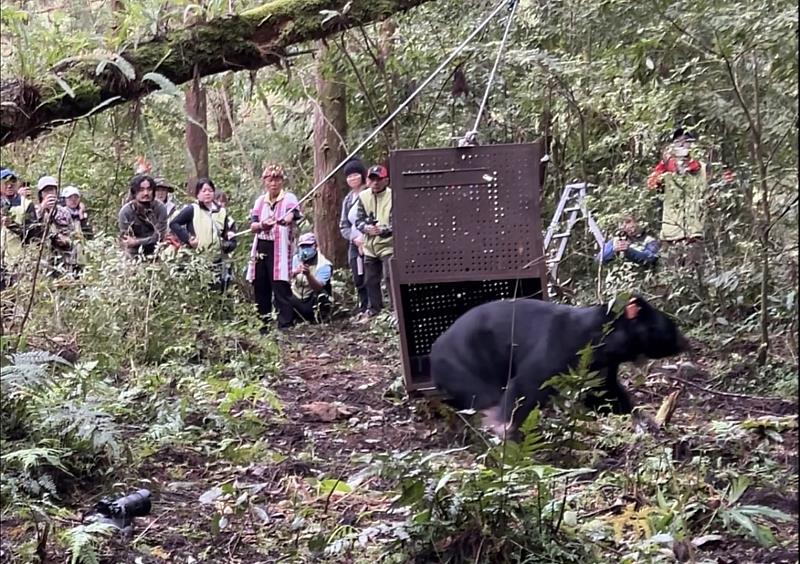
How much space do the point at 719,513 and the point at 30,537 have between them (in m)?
2.73

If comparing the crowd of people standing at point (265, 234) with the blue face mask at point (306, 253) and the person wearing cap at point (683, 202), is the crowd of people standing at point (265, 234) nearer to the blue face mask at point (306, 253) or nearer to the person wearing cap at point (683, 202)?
the blue face mask at point (306, 253)

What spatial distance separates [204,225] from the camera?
9906 mm

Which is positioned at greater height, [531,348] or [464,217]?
[464,217]

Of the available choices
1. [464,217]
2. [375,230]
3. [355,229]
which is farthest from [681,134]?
[355,229]

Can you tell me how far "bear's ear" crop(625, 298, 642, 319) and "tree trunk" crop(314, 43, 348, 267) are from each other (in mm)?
7820

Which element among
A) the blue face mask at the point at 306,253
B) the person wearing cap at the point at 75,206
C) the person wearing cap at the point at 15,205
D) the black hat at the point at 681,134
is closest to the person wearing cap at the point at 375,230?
the blue face mask at the point at 306,253

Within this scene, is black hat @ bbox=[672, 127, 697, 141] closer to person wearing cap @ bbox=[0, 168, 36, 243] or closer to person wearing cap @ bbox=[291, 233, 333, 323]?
person wearing cap @ bbox=[291, 233, 333, 323]

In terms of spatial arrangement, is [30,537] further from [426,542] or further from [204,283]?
[204,283]

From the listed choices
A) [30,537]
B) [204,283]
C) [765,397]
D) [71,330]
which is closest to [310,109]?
[204,283]

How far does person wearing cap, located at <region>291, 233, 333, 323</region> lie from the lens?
1072cm

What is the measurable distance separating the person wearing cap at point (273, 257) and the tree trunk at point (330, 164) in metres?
2.35

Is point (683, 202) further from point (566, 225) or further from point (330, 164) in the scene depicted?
point (330, 164)

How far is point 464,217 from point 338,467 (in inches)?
75.1

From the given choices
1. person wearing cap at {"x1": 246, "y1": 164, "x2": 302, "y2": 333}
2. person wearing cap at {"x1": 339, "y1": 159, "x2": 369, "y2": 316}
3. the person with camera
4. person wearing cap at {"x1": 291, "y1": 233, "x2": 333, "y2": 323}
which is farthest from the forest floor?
person wearing cap at {"x1": 339, "y1": 159, "x2": 369, "y2": 316}
